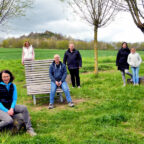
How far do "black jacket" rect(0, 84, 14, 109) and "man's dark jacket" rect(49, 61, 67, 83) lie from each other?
8.88 feet

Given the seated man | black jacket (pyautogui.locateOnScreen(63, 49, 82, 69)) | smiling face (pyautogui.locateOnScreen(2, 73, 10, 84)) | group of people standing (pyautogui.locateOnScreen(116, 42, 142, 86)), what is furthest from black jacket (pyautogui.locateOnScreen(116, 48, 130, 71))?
smiling face (pyautogui.locateOnScreen(2, 73, 10, 84))

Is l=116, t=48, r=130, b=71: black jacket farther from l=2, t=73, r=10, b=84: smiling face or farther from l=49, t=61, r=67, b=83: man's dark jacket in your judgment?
l=2, t=73, r=10, b=84: smiling face

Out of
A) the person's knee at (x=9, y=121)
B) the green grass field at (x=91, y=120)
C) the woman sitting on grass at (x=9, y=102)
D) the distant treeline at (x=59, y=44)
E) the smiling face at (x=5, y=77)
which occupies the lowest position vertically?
the green grass field at (x=91, y=120)

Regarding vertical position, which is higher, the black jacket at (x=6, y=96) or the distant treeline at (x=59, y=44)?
the distant treeline at (x=59, y=44)

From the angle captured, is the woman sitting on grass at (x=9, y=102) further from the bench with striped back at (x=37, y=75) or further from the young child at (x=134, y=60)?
the young child at (x=134, y=60)

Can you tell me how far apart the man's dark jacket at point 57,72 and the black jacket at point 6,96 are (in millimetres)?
2707

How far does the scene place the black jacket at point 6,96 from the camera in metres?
5.46

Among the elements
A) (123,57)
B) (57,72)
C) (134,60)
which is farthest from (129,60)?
(57,72)


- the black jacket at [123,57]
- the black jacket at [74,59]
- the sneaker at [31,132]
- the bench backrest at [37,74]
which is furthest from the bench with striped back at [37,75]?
the sneaker at [31,132]

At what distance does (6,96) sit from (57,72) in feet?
9.55

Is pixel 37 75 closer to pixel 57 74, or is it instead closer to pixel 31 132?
pixel 57 74

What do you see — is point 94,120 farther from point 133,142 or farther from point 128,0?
point 128,0

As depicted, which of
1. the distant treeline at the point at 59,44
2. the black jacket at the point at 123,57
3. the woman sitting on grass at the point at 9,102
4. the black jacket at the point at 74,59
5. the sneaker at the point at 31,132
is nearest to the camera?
the sneaker at the point at 31,132

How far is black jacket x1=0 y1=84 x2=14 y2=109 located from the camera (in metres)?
5.46
